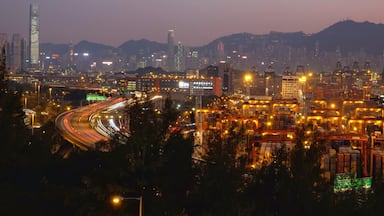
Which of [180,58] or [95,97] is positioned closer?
[95,97]

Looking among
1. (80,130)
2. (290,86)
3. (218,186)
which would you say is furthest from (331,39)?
(218,186)

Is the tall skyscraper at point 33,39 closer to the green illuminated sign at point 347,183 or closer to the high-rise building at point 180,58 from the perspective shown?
the high-rise building at point 180,58

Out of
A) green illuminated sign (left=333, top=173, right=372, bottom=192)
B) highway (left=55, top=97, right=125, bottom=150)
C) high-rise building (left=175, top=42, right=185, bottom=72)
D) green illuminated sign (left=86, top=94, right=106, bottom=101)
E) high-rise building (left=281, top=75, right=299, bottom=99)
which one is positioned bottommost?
green illuminated sign (left=333, top=173, right=372, bottom=192)

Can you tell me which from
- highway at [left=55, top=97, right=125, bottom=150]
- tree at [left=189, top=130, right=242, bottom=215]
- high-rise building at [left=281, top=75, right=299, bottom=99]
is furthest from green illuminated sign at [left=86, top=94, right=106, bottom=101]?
tree at [left=189, top=130, right=242, bottom=215]

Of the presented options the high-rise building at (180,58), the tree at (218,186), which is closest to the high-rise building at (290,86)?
the tree at (218,186)

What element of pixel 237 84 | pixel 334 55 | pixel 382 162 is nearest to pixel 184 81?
pixel 237 84

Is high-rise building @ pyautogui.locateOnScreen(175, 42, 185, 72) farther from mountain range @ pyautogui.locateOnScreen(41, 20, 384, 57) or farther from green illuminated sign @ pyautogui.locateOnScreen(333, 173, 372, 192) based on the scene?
green illuminated sign @ pyautogui.locateOnScreen(333, 173, 372, 192)

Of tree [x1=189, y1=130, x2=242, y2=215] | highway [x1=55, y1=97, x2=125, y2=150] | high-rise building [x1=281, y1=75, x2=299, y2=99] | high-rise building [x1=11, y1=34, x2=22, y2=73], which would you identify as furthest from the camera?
high-rise building [x1=11, y1=34, x2=22, y2=73]

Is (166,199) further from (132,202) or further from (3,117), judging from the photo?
(3,117)

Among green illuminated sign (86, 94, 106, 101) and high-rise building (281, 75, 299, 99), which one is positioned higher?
high-rise building (281, 75, 299, 99)

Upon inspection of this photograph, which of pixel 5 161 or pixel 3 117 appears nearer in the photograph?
pixel 5 161

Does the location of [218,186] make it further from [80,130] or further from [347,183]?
[80,130]
